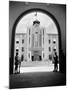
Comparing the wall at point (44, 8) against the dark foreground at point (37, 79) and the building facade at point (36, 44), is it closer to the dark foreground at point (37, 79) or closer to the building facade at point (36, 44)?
the building facade at point (36, 44)

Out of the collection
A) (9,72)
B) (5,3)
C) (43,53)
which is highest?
(5,3)

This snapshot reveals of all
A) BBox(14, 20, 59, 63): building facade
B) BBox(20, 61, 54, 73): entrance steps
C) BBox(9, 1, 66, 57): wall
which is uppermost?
BBox(9, 1, 66, 57): wall

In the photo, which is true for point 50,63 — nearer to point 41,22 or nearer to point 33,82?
point 33,82

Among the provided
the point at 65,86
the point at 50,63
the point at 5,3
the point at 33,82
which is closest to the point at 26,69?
the point at 33,82

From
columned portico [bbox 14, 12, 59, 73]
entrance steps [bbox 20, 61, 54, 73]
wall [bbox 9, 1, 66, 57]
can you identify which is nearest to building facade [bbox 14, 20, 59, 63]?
columned portico [bbox 14, 12, 59, 73]

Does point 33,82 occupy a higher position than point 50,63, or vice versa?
point 50,63

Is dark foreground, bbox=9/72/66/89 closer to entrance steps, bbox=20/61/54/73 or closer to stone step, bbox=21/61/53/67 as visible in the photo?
entrance steps, bbox=20/61/54/73

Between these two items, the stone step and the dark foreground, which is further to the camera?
the stone step

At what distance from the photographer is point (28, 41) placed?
5.40m

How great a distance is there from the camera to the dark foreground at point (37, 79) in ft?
17.0

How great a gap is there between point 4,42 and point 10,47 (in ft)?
0.87

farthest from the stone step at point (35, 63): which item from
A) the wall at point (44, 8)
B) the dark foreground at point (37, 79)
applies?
the wall at point (44, 8)

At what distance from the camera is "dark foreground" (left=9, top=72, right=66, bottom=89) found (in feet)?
17.0

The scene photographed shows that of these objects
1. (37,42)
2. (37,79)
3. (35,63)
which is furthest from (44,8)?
(37,79)
